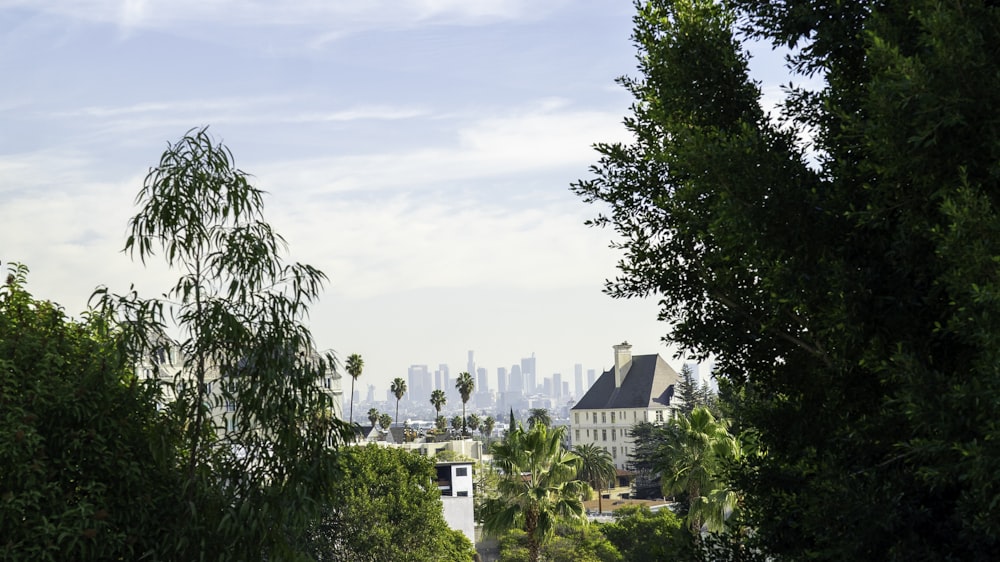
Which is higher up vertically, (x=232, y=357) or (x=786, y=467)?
(x=232, y=357)

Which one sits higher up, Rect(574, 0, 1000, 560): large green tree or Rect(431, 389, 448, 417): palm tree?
Rect(431, 389, 448, 417): palm tree

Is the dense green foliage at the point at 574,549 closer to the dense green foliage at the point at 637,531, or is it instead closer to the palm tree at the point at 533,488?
the dense green foliage at the point at 637,531

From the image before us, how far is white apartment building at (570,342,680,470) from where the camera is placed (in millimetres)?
114188

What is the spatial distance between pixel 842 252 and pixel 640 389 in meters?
111

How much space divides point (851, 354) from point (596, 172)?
115 inches

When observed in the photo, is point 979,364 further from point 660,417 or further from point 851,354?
point 660,417

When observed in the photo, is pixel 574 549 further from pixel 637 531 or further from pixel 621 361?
pixel 621 361

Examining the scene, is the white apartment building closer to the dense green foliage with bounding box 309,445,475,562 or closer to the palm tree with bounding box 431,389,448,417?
the palm tree with bounding box 431,389,448,417

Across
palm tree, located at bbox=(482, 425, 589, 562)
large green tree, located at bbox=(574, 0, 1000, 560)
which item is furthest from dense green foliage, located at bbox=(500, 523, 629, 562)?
Answer: large green tree, located at bbox=(574, 0, 1000, 560)

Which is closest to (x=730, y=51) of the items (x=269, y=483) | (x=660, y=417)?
(x=269, y=483)

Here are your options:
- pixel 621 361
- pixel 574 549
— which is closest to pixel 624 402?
pixel 621 361

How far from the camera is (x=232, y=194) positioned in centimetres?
919

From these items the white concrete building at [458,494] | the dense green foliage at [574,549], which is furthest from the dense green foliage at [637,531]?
the white concrete building at [458,494]

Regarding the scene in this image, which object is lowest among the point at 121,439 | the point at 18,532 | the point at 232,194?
the point at 18,532
